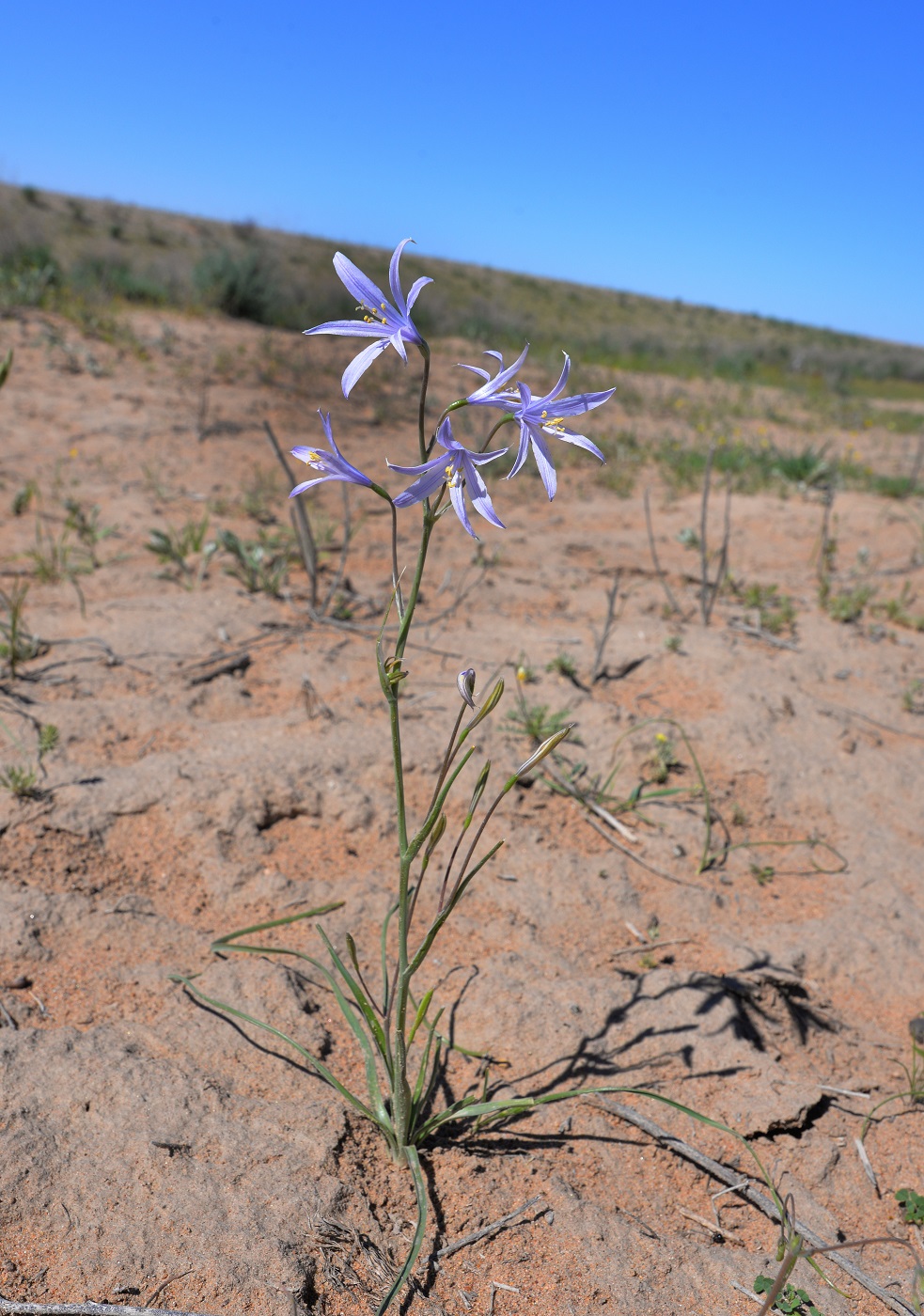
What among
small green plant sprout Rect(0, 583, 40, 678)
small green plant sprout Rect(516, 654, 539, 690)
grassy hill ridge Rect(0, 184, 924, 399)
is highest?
grassy hill ridge Rect(0, 184, 924, 399)

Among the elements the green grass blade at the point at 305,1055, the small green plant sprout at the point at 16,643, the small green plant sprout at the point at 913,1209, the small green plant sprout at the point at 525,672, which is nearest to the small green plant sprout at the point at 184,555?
the small green plant sprout at the point at 16,643

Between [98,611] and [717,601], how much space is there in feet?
8.93

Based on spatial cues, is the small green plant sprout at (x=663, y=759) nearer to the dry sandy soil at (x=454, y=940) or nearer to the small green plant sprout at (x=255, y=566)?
the dry sandy soil at (x=454, y=940)

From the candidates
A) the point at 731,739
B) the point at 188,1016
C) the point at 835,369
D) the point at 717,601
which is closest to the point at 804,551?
the point at 717,601

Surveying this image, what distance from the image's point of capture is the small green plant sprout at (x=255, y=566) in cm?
350

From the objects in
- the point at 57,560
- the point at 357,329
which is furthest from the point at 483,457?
the point at 57,560

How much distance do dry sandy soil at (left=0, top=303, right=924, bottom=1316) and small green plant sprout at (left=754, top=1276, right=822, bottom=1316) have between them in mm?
29

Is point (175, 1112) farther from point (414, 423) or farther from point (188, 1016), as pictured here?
point (414, 423)

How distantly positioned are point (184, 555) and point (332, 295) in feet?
32.1

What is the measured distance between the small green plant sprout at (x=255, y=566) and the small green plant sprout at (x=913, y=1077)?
8.66 ft

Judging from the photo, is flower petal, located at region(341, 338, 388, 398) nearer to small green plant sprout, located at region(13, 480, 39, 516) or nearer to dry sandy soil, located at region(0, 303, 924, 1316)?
dry sandy soil, located at region(0, 303, 924, 1316)

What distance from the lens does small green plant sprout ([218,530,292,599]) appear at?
350 cm

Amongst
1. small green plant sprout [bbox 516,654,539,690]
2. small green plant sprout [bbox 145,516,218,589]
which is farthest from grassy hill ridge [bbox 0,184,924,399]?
small green plant sprout [bbox 516,654,539,690]

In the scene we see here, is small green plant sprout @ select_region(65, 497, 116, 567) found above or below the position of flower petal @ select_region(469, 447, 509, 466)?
below
